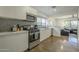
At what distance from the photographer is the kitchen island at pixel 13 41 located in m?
1.59

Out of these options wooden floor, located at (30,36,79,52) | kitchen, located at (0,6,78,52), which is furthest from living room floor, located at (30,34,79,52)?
kitchen, located at (0,6,78,52)

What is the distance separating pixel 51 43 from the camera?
1.74m

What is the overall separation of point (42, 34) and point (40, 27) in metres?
0.26

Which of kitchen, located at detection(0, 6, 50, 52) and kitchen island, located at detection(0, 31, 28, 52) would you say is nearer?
kitchen island, located at detection(0, 31, 28, 52)

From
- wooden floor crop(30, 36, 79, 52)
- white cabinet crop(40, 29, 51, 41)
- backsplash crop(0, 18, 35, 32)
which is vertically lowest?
wooden floor crop(30, 36, 79, 52)

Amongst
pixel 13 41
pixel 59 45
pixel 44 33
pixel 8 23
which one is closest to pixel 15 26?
pixel 8 23

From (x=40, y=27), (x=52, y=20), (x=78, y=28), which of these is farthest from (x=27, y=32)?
(x=78, y=28)

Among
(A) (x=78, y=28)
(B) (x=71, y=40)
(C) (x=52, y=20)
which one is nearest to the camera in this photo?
(A) (x=78, y=28)

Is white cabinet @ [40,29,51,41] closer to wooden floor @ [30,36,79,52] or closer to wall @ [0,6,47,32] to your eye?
wooden floor @ [30,36,79,52]

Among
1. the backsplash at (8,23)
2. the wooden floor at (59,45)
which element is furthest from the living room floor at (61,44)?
the backsplash at (8,23)

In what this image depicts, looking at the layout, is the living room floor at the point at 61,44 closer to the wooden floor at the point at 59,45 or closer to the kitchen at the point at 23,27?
the wooden floor at the point at 59,45

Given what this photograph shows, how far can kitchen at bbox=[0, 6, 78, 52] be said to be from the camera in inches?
65.9

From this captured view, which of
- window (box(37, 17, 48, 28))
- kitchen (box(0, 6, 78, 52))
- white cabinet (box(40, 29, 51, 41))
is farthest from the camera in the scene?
white cabinet (box(40, 29, 51, 41))
